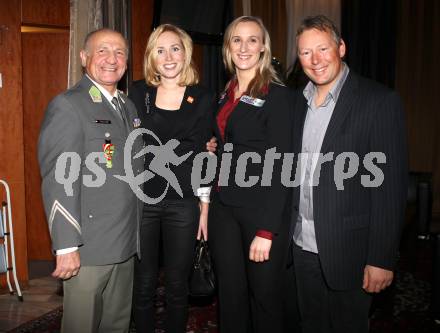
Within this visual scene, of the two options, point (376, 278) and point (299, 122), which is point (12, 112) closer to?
point (299, 122)

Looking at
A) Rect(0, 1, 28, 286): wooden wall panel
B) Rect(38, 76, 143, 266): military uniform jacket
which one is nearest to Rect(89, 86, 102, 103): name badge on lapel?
Rect(38, 76, 143, 266): military uniform jacket

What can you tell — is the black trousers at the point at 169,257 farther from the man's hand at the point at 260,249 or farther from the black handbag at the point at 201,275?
the man's hand at the point at 260,249

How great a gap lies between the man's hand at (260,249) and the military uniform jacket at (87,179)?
1.83ft

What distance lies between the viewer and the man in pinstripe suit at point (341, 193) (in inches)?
65.9

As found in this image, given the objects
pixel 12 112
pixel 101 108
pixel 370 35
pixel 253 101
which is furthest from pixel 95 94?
pixel 370 35

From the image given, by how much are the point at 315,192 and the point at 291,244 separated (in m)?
0.36

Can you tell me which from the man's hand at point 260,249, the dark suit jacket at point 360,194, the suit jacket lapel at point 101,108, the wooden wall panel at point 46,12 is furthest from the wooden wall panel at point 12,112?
the dark suit jacket at point 360,194

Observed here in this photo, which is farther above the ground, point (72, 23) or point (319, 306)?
point (72, 23)

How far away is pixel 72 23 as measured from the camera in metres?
3.28

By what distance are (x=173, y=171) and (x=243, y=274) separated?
0.63 metres

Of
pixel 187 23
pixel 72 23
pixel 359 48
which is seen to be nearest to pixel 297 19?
pixel 359 48

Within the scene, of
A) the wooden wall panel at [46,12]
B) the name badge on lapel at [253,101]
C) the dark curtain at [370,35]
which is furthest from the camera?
the dark curtain at [370,35]

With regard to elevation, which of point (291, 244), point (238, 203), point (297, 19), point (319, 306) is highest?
point (297, 19)

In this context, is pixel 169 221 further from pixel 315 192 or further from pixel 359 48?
pixel 359 48
